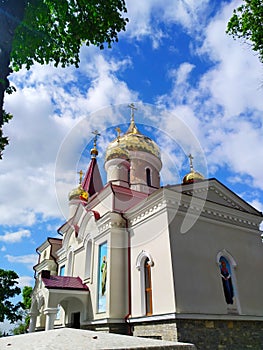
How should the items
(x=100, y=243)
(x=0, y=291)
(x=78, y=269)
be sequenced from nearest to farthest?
(x=100, y=243)
(x=78, y=269)
(x=0, y=291)

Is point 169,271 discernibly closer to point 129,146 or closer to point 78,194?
point 129,146

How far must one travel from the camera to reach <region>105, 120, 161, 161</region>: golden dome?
16.3m

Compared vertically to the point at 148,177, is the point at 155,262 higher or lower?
lower

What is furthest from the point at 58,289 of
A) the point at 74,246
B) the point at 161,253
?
the point at 161,253

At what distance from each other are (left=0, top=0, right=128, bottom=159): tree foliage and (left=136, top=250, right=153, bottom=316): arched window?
6.45 m

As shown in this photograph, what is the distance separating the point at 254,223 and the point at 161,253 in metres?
5.32

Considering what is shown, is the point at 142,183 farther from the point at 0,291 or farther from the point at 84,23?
the point at 0,291

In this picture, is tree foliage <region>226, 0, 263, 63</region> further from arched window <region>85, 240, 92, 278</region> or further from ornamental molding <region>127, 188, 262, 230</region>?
arched window <region>85, 240, 92, 278</region>

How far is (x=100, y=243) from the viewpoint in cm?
1198

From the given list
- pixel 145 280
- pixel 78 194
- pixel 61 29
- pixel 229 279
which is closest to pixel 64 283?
pixel 145 280

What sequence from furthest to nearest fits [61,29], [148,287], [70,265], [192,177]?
[192,177]
[70,265]
[148,287]
[61,29]

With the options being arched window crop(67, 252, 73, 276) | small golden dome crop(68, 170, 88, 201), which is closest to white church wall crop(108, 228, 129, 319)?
arched window crop(67, 252, 73, 276)

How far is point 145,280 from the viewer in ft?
33.4

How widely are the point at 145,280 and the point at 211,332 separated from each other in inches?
108
